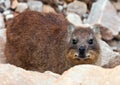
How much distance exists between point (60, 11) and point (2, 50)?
5.44ft

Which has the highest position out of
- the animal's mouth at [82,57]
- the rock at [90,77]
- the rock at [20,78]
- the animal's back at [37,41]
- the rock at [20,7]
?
the rock at [90,77]

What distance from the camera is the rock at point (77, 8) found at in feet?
27.1

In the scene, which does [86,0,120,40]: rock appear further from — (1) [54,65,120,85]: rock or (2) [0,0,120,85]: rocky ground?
(1) [54,65,120,85]: rock

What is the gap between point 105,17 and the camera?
313 inches

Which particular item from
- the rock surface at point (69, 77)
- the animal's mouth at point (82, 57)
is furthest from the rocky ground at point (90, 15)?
the rock surface at point (69, 77)

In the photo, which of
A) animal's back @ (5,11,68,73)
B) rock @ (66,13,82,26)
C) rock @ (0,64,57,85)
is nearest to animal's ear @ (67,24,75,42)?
animal's back @ (5,11,68,73)

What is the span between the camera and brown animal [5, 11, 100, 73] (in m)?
6.24

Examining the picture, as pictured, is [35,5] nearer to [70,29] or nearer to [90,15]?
[90,15]

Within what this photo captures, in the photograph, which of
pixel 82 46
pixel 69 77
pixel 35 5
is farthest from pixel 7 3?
pixel 69 77

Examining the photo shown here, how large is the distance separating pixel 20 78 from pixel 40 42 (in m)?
1.67

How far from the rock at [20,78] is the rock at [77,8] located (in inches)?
134

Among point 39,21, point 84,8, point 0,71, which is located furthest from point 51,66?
point 84,8

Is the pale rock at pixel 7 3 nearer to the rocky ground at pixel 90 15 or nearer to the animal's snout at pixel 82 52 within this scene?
the rocky ground at pixel 90 15

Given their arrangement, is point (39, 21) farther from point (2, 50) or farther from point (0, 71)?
point (0, 71)
